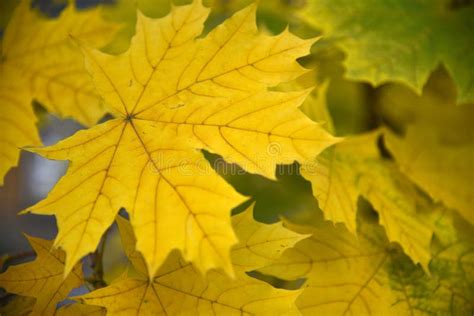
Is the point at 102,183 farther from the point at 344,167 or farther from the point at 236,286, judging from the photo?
Answer: the point at 344,167

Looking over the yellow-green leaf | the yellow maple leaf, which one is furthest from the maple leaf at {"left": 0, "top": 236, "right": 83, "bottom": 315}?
the yellow maple leaf

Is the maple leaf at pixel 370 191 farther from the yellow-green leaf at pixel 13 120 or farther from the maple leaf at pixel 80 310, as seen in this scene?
the yellow-green leaf at pixel 13 120

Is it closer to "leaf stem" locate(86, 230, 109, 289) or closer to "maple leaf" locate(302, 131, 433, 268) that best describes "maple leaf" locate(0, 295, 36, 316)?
"leaf stem" locate(86, 230, 109, 289)

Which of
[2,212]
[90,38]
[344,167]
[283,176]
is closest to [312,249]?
[344,167]

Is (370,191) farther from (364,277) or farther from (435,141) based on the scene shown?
(435,141)

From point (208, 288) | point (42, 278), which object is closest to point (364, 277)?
point (208, 288)

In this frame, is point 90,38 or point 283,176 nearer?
point 90,38
